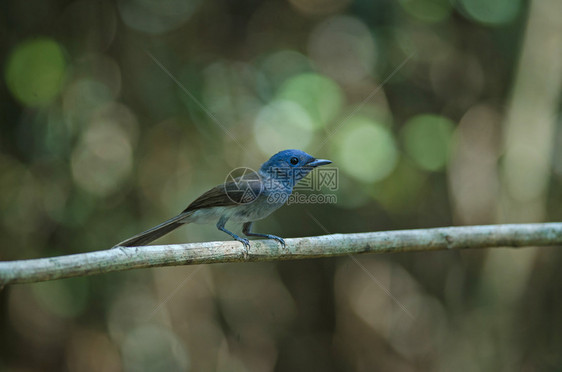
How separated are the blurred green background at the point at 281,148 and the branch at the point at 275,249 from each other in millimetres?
1977

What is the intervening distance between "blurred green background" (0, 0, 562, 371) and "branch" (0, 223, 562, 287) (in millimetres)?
1977

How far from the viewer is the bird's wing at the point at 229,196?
138 inches

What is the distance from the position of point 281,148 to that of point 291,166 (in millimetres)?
1556

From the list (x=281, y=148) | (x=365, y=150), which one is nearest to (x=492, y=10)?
(x=365, y=150)

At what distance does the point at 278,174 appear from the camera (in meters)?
3.94

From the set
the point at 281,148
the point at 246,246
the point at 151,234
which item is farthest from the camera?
the point at 281,148

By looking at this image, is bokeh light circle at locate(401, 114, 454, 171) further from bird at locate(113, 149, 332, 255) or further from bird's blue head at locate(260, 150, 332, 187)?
bird at locate(113, 149, 332, 255)

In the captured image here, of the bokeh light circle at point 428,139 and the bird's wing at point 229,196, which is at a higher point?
the bird's wing at point 229,196

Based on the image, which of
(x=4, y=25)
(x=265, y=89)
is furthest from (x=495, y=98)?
(x=4, y=25)

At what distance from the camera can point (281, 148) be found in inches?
217

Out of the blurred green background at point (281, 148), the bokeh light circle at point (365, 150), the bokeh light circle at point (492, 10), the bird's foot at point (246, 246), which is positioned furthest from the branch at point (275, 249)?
the bokeh light circle at point (492, 10)

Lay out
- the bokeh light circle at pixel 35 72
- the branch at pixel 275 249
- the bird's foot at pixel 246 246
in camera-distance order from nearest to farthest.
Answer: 1. the branch at pixel 275 249
2. the bird's foot at pixel 246 246
3. the bokeh light circle at pixel 35 72

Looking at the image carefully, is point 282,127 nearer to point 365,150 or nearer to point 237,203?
point 365,150

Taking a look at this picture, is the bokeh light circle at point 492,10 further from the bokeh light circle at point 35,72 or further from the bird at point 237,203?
the bokeh light circle at point 35,72
